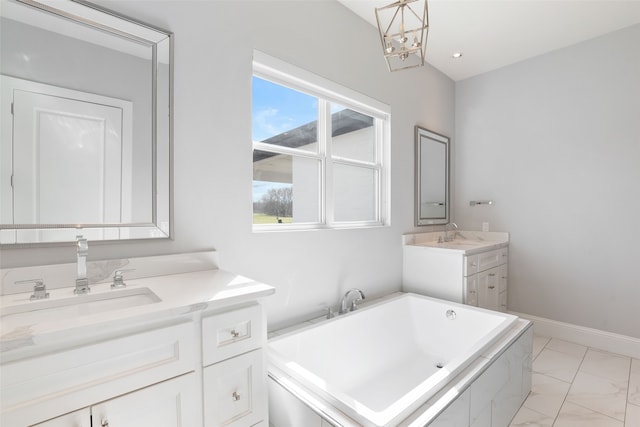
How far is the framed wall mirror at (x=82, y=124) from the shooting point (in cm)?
112

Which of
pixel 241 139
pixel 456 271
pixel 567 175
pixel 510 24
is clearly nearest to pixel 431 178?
pixel 456 271

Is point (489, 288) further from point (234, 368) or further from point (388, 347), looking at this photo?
point (234, 368)

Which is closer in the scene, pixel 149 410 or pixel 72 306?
pixel 149 410

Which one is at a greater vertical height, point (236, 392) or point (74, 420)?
point (74, 420)

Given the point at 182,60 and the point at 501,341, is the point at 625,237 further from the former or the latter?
the point at 182,60

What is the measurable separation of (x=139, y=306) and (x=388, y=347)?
1.89 meters


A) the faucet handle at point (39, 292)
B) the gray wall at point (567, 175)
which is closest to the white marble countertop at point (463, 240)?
the gray wall at point (567, 175)

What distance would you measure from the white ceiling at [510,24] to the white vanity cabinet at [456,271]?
1.89 metres

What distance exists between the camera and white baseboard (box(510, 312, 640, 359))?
264cm

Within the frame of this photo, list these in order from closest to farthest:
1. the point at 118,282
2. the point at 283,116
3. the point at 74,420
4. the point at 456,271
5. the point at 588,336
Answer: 1. the point at 74,420
2. the point at 118,282
3. the point at 283,116
4. the point at 456,271
5. the point at 588,336

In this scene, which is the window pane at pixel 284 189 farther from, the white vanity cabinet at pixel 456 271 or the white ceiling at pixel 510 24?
the white ceiling at pixel 510 24

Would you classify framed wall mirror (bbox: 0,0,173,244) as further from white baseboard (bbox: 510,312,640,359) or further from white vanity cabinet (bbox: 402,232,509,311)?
white baseboard (bbox: 510,312,640,359)

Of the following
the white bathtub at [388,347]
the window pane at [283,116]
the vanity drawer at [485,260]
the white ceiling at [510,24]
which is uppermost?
the white ceiling at [510,24]

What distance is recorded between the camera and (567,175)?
2979mm
